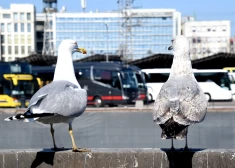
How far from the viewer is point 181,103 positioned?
7297 mm

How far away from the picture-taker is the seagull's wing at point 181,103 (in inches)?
282

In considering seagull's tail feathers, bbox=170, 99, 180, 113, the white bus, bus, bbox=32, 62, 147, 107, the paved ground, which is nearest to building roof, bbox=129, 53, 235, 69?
the white bus

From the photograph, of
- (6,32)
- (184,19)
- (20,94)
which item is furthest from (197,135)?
(184,19)

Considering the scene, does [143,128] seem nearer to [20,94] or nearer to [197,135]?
[197,135]

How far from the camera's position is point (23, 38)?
157 metres

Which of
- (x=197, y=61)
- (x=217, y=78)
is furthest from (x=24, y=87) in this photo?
(x=197, y=61)

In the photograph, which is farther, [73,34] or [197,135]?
[73,34]

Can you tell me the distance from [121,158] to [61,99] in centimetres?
114

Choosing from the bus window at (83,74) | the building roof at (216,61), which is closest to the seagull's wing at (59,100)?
the bus window at (83,74)

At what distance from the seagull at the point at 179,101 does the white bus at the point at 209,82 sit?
4086 cm

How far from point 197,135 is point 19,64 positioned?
23517 millimetres

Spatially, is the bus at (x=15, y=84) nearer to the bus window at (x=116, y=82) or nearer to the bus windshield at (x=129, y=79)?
the bus window at (x=116, y=82)

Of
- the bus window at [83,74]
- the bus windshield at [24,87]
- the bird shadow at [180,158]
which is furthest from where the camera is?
the bus window at [83,74]

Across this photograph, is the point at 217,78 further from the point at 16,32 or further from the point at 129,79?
the point at 16,32
